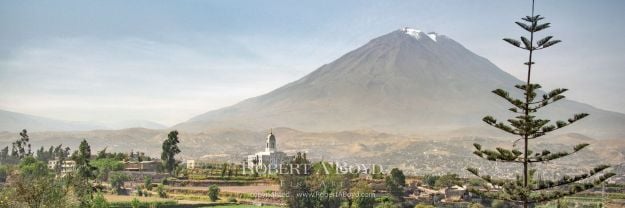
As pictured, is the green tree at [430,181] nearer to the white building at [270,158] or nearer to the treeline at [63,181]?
the white building at [270,158]

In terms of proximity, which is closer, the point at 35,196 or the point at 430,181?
the point at 35,196

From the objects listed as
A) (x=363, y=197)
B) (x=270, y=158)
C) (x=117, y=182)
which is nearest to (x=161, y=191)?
(x=117, y=182)

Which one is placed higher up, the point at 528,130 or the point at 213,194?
the point at 528,130

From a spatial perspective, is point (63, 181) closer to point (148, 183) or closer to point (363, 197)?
point (363, 197)

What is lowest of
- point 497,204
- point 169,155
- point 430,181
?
point 497,204

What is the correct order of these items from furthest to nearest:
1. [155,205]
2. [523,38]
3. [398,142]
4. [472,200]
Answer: [398,142], [472,200], [155,205], [523,38]

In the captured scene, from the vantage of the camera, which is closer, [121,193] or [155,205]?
[155,205]

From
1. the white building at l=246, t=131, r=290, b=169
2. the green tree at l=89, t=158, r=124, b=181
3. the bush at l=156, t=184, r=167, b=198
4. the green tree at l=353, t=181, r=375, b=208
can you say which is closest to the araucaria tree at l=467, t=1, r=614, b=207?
the green tree at l=353, t=181, r=375, b=208

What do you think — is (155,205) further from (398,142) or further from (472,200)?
(398,142)

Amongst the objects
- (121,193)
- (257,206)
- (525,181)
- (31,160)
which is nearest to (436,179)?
(257,206)

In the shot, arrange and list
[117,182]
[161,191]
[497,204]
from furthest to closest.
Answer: [117,182] < [161,191] < [497,204]

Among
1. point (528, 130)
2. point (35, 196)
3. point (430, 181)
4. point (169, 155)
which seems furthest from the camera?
point (169, 155)
